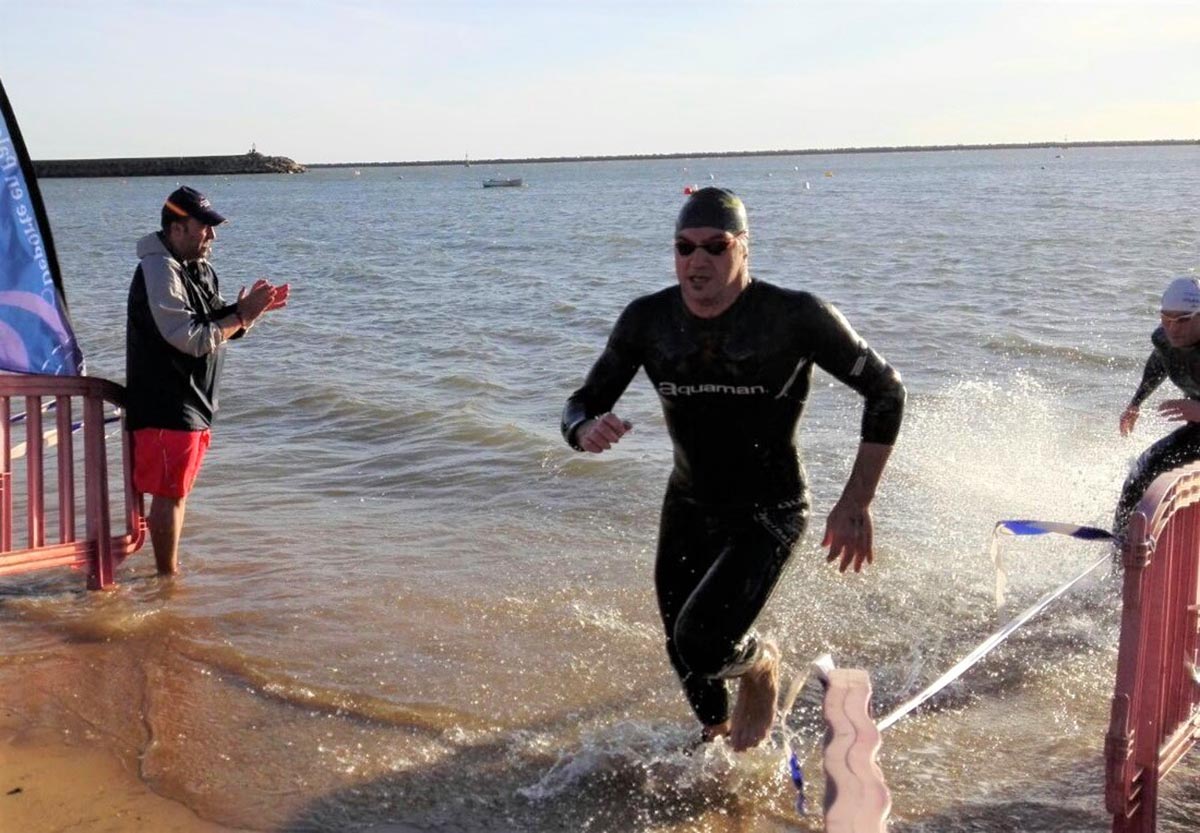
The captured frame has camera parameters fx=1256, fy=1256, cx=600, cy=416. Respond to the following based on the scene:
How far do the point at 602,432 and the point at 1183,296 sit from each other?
3.74m

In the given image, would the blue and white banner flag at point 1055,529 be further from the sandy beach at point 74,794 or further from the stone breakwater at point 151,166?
the stone breakwater at point 151,166

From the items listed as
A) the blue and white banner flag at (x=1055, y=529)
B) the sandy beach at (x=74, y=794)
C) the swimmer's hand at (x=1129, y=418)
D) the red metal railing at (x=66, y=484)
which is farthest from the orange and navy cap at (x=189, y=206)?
the swimmer's hand at (x=1129, y=418)

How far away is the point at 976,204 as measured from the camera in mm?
54125

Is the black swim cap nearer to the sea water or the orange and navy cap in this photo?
the sea water

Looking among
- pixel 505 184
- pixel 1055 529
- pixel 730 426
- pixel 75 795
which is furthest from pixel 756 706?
pixel 505 184

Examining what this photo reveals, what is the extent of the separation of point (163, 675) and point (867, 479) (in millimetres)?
3216

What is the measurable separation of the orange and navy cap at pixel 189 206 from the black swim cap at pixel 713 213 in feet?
9.95

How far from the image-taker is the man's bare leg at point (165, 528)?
653cm

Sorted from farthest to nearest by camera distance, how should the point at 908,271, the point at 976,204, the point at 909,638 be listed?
the point at 976,204, the point at 908,271, the point at 909,638

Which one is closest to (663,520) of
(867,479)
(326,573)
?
(867,479)

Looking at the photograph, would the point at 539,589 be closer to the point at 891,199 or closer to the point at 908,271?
the point at 908,271

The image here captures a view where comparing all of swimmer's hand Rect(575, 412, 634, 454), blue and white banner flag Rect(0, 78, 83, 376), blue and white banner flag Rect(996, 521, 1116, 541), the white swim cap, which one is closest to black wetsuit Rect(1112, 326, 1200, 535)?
the white swim cap

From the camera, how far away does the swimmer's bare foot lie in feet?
14.6

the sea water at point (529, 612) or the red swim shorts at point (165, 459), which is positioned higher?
the red swim shorts at point (165, 459)
